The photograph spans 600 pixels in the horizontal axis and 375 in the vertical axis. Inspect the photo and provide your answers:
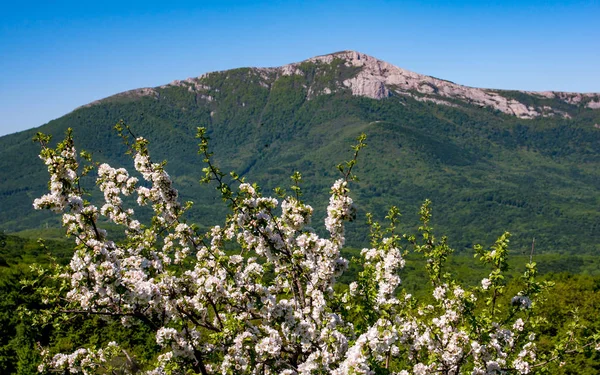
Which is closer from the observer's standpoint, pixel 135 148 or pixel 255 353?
pixel 255 353

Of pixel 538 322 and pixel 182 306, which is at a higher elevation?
pixel 182 306

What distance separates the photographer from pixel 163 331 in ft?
31.6

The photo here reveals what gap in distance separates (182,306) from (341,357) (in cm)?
388

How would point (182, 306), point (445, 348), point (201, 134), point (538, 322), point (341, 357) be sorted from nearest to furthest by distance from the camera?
point (341, 357)
point (201, 134)
point (182, 306)
point (445, 348)
point (538, 322)

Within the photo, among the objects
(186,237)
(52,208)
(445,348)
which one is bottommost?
(445,348)

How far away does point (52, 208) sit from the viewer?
945cm

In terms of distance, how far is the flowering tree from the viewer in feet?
31.5

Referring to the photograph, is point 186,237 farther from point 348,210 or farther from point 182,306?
point 348,210

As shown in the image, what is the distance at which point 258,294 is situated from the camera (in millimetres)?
11141

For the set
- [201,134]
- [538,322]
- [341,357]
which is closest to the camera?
[341,357]

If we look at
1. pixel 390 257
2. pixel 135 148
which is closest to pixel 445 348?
pixel 390 257

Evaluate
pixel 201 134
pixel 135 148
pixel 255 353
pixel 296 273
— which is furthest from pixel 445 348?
pixel 135 148

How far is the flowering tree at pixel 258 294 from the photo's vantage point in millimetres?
9602

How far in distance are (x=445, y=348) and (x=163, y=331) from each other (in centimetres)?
673
